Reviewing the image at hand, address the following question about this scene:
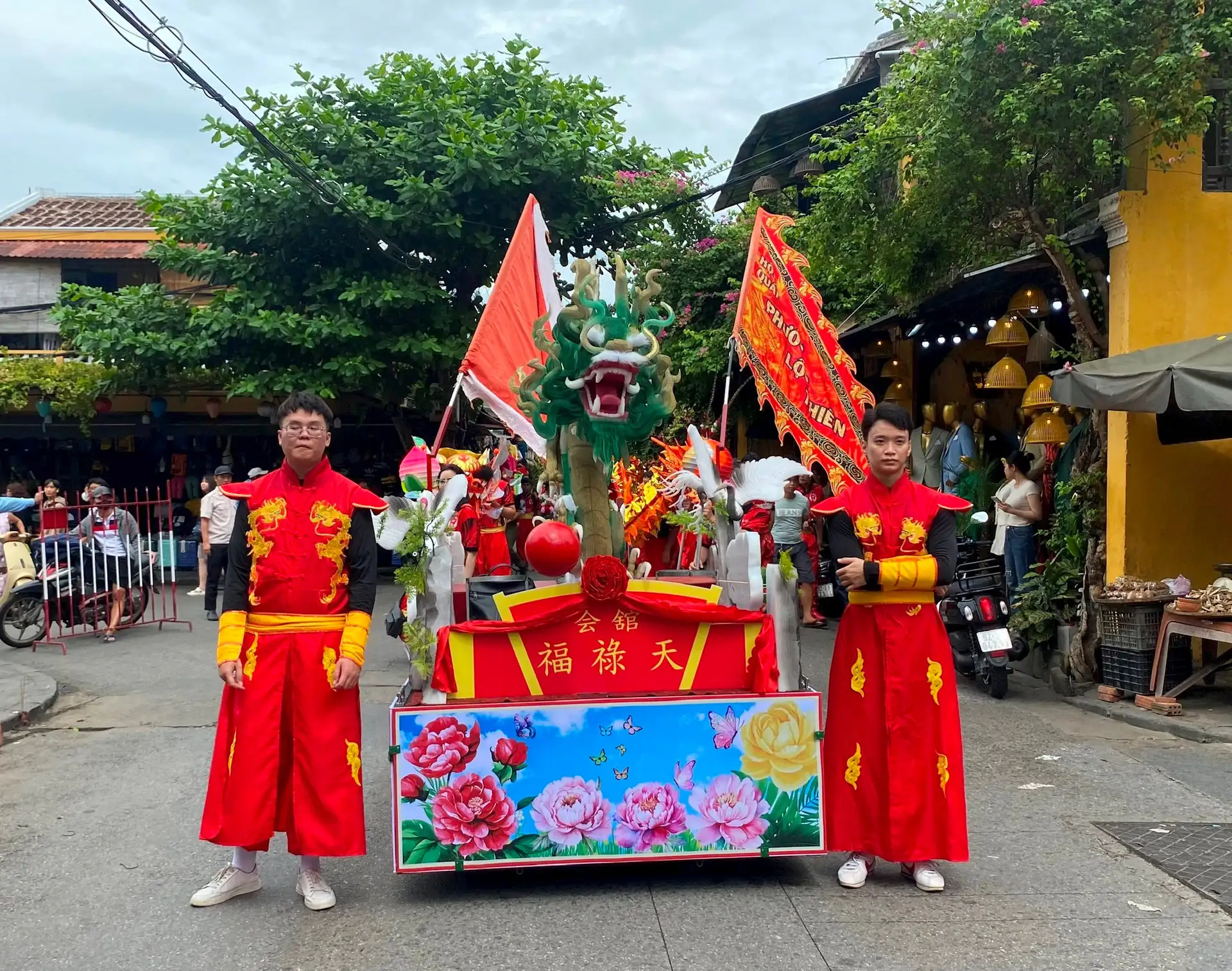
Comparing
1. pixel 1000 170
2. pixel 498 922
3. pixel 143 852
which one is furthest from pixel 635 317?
pixel 1000 170

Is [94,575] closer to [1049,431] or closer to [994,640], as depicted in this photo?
[994,640]

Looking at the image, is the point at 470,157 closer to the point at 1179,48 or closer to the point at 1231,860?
the point at 1179,48

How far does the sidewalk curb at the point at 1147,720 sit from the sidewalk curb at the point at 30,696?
726cm

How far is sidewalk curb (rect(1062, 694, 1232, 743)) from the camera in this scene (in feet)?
19.2

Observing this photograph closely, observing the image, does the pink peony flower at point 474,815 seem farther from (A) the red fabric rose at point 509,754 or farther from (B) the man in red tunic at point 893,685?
(B) the man in red tunic at point 893,685

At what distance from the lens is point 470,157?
13.0 m

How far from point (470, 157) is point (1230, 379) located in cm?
997

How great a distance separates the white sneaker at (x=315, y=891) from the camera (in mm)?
3611

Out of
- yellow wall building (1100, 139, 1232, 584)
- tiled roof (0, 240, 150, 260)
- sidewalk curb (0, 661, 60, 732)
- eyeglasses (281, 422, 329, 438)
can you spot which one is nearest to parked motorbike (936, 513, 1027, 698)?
yellow wall building (1100, 139, 1232, 584)

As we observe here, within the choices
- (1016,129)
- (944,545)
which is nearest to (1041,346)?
(1016,129)

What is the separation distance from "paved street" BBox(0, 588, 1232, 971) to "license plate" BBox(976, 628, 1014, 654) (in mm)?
1515

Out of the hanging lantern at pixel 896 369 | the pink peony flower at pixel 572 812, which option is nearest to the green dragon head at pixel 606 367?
the pink peony flower at pixel 572 812

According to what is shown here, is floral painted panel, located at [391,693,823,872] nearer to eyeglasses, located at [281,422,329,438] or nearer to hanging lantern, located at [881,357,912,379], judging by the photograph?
eyeglasses, located at [281,422,329,438]

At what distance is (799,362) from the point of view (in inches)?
196
